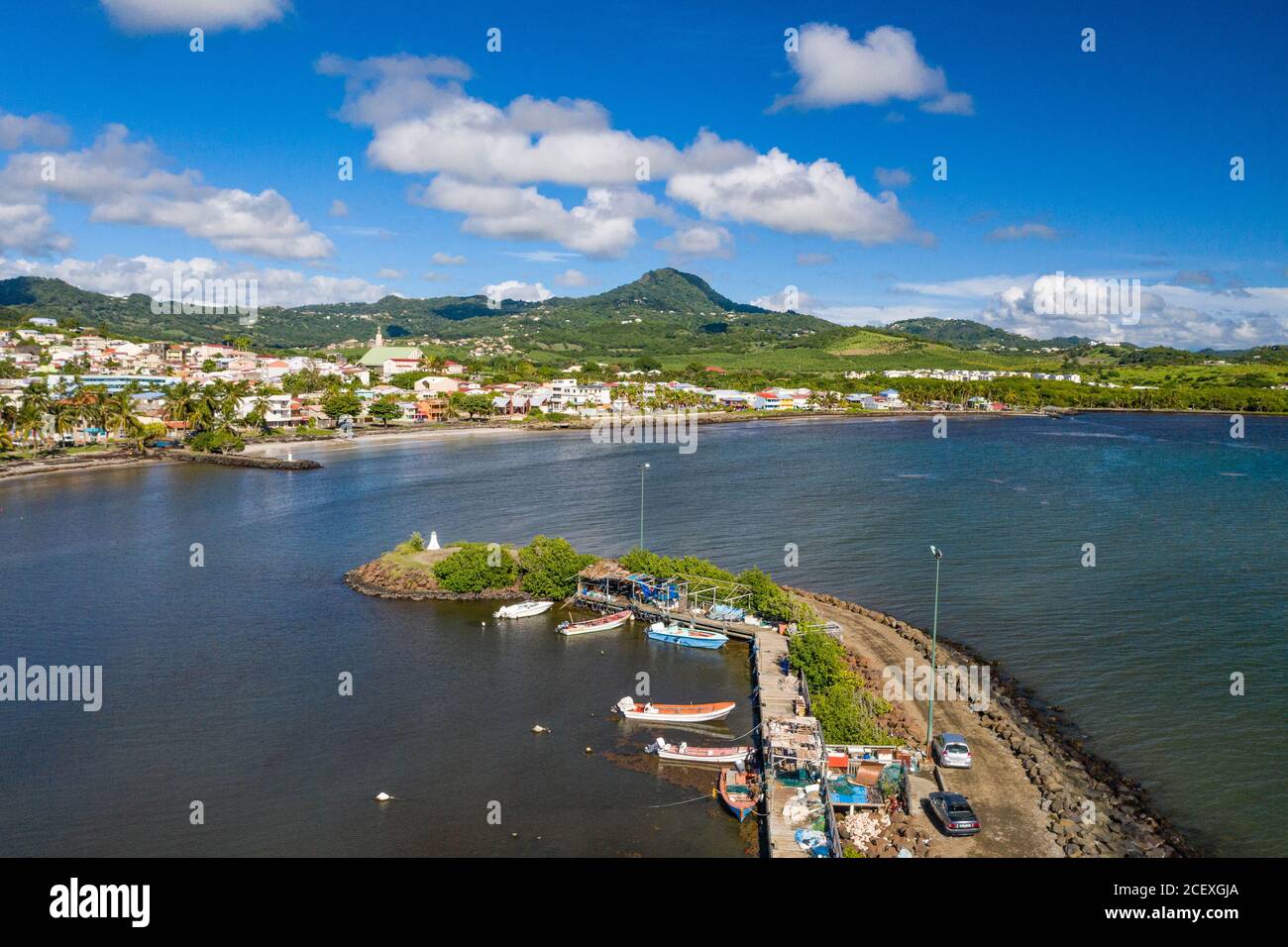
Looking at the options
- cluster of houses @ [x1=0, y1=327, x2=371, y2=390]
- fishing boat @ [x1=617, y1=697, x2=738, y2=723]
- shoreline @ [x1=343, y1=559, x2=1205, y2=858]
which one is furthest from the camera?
cluster of houses @ [x1=0, y1=327, x2=371, y2=390]

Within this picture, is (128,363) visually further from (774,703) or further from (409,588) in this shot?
(774,703)

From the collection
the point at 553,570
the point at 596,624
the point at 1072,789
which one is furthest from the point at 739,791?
the point at 553,570

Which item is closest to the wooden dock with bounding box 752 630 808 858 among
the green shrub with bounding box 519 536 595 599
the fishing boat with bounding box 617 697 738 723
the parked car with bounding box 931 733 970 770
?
the fishing boat with bounding box 617 697 738 723

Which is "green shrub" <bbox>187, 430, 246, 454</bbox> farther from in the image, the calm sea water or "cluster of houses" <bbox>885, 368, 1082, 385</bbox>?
"cluster of houses" <bbox>885, 368, 1082, 385</bbox>

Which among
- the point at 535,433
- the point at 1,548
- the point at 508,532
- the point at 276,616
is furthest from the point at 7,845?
the point at 535,433

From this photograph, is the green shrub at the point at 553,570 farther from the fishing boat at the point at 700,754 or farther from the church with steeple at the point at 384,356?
the church with steeple at the point at 384,356
